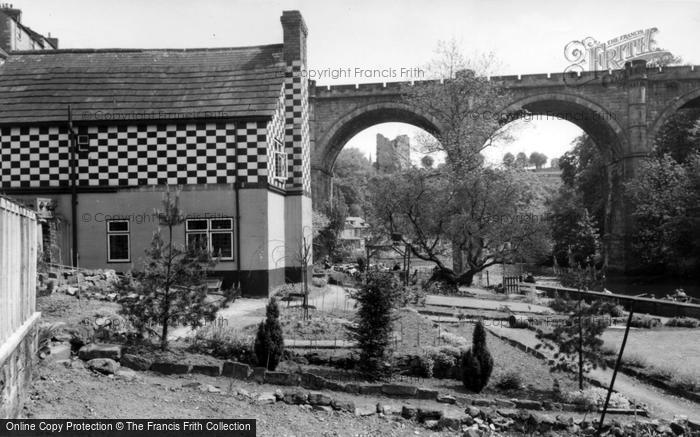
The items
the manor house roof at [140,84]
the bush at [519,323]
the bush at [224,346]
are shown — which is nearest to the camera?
the bush at [224,346]

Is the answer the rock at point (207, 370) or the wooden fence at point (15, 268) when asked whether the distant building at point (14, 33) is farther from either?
the rock at point (207, 370)

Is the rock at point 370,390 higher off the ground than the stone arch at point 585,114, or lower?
lower

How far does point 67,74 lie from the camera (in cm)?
1908

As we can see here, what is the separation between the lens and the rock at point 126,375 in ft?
24.1

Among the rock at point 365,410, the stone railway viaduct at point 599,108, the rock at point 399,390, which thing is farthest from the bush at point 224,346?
the stone railway viaduct at point 599,108

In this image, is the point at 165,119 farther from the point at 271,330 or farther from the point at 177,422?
the point at 177,422

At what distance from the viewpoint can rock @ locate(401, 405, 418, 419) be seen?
6973 millimetres

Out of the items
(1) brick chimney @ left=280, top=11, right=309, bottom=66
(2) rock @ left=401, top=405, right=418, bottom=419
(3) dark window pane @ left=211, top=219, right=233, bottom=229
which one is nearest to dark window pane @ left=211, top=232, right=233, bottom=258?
(3) dark window pane @ left=211, top=219, right=233, bottom=229

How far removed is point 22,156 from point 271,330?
12878 millimetres

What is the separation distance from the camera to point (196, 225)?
55.8 feet

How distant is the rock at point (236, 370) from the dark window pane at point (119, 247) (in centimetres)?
1012

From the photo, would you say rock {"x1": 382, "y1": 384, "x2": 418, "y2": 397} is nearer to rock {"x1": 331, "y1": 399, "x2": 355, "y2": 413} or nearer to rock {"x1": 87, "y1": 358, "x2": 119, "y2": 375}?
rock {"x1": 331, "y1": 399, "x2": 355, "y2": 413}

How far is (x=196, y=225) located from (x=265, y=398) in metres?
10.6

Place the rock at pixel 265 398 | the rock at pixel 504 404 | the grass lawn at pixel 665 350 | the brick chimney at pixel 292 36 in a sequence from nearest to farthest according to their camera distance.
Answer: the rock at pixel 265 398, the rock at pixel 504 404, the grass lawn at pixel 665 350, the brick chimney at pixel 292 36
